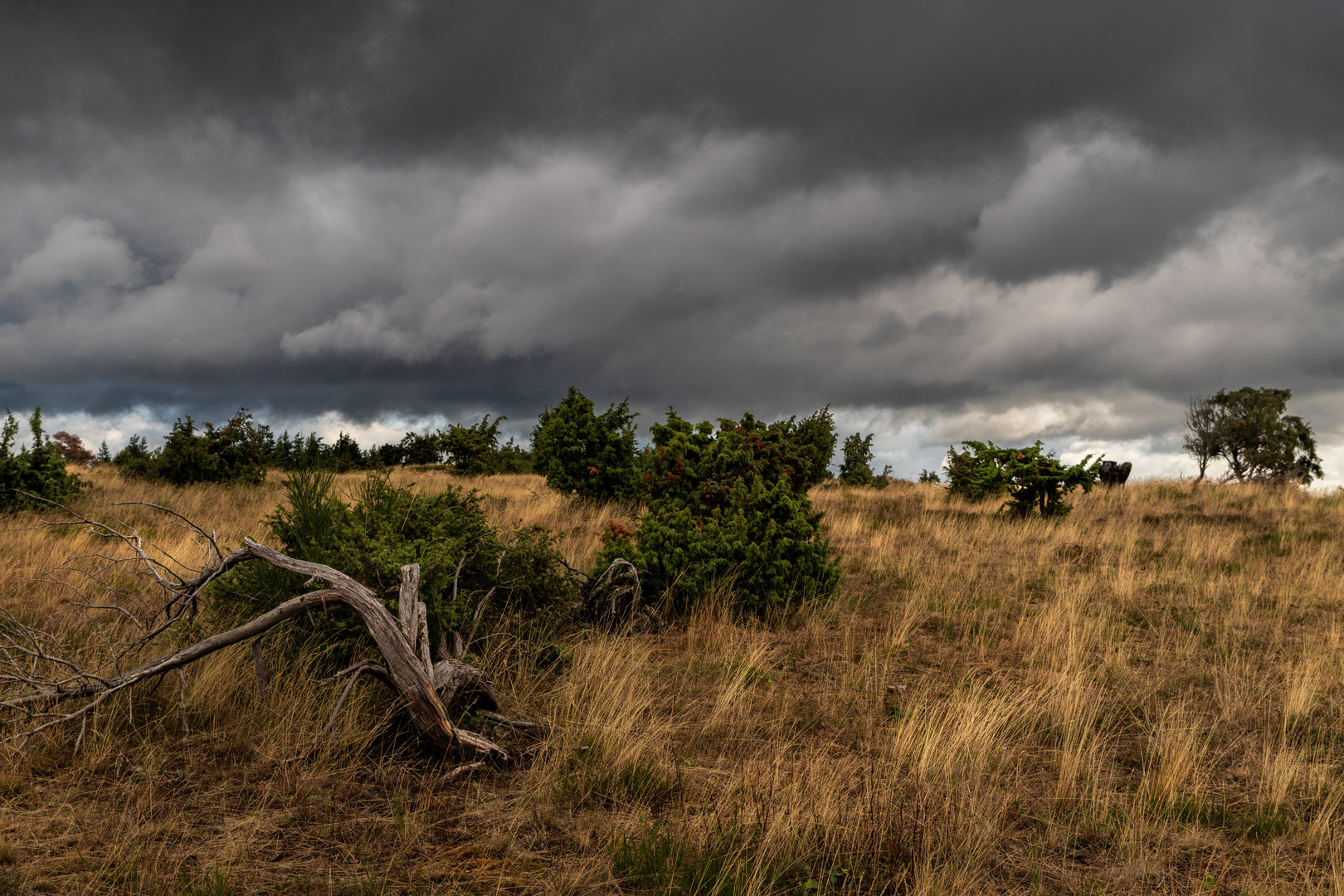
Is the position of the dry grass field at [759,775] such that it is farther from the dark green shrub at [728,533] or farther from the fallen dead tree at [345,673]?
the dark green shrub at [728,533]

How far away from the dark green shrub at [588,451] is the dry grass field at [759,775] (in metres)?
9.54

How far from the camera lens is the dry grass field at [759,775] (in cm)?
326

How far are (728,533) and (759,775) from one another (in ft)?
14.3

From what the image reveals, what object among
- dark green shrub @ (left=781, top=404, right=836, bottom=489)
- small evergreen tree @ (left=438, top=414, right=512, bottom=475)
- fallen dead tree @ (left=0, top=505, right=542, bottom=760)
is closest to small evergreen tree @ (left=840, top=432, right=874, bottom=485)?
dark green shrub @ (left=781, top=404, right=836, bottom=489)

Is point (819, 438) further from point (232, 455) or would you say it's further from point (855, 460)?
point (232, 455)

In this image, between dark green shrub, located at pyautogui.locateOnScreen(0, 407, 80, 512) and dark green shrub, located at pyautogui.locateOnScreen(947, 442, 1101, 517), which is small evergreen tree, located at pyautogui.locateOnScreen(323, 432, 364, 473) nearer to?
dark green shrub, located at pyautogui.locateOnScreen(0, 407, 80, 512)

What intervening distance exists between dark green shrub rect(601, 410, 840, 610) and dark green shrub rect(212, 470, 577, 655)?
1.15m

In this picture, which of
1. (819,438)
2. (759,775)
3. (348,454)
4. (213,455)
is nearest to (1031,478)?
(819,438)

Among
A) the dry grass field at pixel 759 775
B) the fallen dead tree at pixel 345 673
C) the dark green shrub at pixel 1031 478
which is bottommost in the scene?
the dry grass field at pixel 759 775

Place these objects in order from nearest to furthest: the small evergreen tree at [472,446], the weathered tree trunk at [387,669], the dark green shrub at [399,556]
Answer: the weathered tree trunk at [387,669], the dark green shrub at [399,556], the small evergreen tree at [472,446]

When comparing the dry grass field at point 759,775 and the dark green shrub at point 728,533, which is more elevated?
the dark green shrub at point 728,533

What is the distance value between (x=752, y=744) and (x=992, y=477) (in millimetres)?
13500

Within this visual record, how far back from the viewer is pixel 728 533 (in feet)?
27.4

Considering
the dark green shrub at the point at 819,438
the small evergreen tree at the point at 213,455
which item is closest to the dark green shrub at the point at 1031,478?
the dark green shrub at the point at 819,438
